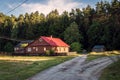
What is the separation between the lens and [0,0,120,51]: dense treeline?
4112 inches

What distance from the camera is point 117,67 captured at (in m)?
31.9

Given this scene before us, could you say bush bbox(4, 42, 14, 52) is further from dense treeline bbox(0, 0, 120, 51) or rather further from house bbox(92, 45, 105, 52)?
house bbox(92, 45, 105, 52)

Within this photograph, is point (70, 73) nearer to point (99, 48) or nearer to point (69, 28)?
point (99, 48)

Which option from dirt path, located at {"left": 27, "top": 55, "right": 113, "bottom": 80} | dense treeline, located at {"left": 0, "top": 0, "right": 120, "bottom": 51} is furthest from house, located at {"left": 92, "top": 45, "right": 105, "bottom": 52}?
dirt path, located at {"left": 27, "top": 55, "right": 113, "bottom": 80}

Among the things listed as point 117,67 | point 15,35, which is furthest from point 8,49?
point 117,67

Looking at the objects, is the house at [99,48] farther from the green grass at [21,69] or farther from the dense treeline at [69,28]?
the green grass at [21,69]

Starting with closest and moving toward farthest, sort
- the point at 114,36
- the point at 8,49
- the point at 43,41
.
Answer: the point at 43,41 → the point at 114,36 → the point at 8,49

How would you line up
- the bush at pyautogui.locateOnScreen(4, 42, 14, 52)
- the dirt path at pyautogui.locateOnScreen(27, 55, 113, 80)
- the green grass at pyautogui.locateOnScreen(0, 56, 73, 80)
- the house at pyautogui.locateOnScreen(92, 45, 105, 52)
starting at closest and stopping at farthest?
the dirt path at pyautogui.locateOnScreen(27, 55, 113, 80) < the green grass at pyautogui.locateOnScreen(0, 56, 73, 80) < the house at pyautogui.locateOnScreen(92, 45, 105, 52) < the bush at pyautogui.locateOnScreen(4, 42, 14, 52)

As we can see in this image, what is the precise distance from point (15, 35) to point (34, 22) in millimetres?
11169

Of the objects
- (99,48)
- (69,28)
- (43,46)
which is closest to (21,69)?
(43,46)

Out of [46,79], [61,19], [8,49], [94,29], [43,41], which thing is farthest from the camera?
[61,19]

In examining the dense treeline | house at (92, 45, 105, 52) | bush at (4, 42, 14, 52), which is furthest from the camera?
bush at (4, 42, 14, 52)

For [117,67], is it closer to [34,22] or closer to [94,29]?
[94,29]

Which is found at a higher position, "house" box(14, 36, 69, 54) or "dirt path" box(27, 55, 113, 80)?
"house" box(14, 36, 69, 54)
